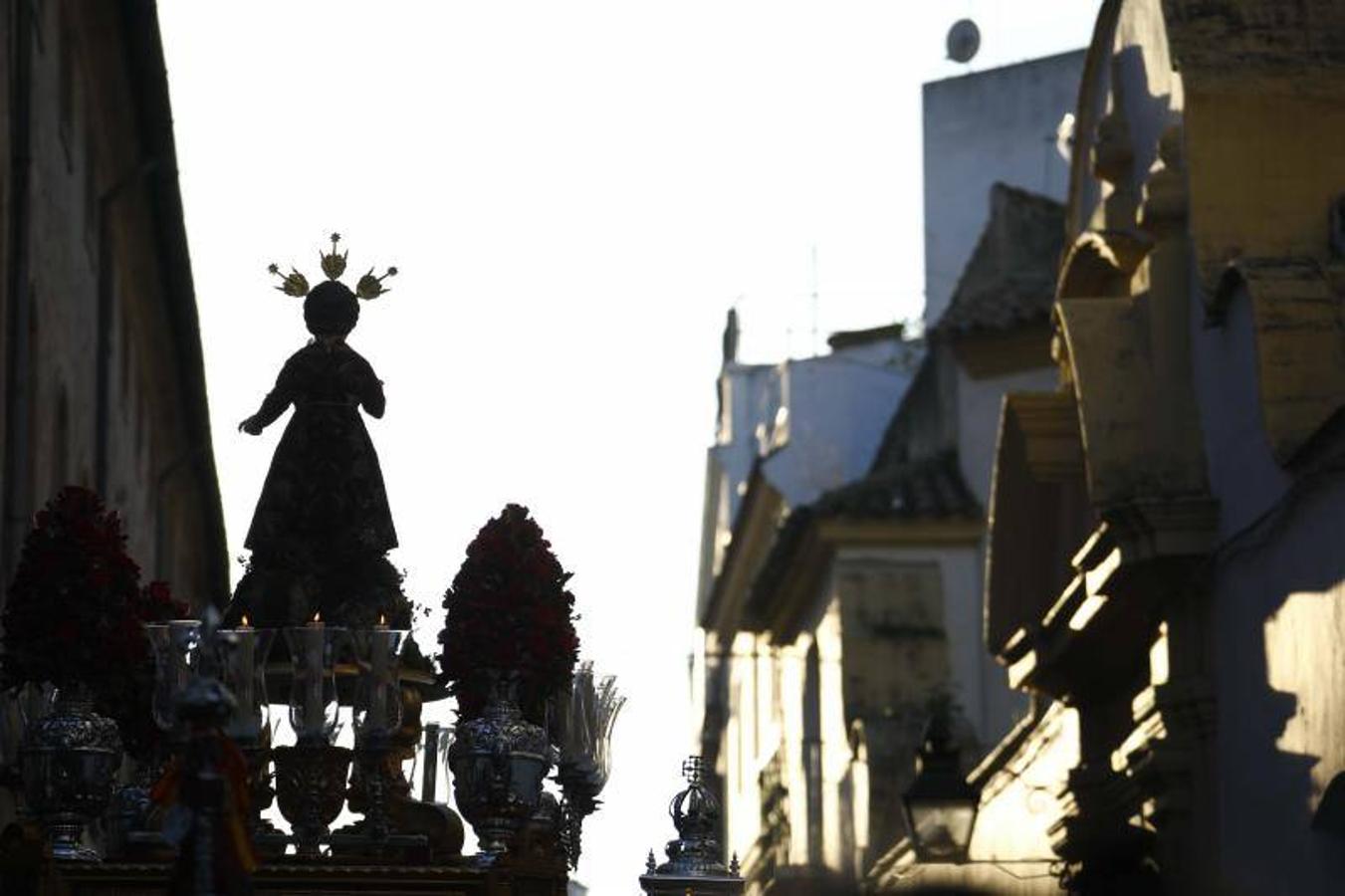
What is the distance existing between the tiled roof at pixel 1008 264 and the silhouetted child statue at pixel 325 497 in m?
22.7

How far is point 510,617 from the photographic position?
43.0ft

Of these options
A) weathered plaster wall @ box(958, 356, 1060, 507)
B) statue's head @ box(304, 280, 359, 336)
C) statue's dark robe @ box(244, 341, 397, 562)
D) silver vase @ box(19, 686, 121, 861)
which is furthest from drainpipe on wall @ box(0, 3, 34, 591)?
weathered plaster wall @ box(958, 356, 1060, 507)

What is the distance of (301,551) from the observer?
13406 millimetres

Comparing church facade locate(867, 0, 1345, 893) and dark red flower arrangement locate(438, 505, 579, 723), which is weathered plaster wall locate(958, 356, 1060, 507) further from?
dark red flower arrangement locate(438, 505, 579, 723)

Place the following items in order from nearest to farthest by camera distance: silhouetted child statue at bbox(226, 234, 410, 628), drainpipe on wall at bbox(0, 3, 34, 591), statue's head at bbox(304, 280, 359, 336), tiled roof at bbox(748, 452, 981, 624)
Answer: silhouetted child statue at bbox(226, 234, 410, 628)
statue's head at bbox(304, 280, 359, 336)
drainpipe on wall at bbox(0, 3, 34, 591)
tiled roof at bbox(748, 452, 981, 624)

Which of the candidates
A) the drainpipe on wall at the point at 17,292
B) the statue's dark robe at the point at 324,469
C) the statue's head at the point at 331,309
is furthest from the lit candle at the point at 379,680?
the drainpipe on wall at the point at 17,292

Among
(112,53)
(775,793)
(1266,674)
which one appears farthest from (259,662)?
(775,793)

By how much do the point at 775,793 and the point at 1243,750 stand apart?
29.2 metres

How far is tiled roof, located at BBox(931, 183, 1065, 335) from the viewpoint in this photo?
36.3 m

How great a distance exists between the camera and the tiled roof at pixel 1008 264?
36.3 metres

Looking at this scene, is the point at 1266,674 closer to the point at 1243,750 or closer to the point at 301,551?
the point at 1243,750

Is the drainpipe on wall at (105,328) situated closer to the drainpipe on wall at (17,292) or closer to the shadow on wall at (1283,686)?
the drainpipe on wall at (17,292)

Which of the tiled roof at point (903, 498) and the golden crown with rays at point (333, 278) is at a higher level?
the tiled roof at point (903, 498)

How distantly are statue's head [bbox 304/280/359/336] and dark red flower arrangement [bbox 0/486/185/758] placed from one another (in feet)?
3.68
